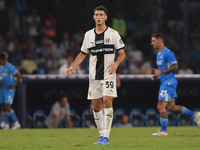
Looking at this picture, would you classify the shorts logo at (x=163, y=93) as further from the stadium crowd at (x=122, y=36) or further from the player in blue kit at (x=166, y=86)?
the stadium crowd at (x=122, y=36)

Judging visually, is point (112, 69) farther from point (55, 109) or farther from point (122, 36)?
point (122, 36)

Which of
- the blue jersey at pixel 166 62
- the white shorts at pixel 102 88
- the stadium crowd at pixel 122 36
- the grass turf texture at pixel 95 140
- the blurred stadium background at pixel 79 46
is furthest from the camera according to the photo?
the stadium crowd at pixel 122 36

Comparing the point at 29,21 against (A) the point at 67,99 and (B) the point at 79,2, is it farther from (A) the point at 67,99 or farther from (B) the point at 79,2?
(A) the point at 67,99

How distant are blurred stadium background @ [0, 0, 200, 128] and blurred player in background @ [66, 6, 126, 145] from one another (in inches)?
207

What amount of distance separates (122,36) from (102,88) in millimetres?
10447

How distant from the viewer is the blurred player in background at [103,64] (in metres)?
6.12

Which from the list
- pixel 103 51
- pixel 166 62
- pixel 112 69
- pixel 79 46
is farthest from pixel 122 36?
pixel 112 69

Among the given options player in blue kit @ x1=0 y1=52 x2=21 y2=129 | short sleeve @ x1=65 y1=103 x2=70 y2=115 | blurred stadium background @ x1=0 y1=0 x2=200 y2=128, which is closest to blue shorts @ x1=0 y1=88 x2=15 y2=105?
player in blue kit @ x1=0 y1=52 x2=21 y2=129

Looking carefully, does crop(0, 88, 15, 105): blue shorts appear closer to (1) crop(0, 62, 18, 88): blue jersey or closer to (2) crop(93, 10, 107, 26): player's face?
(1) crop(0, 62, 18, 88): blue jersey

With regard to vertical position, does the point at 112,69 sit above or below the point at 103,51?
below

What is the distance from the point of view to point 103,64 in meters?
6.23

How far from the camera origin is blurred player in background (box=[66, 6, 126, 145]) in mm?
6121

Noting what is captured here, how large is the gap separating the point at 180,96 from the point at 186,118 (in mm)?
914

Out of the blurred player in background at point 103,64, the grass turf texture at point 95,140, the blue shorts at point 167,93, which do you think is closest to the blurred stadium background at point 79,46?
the blue shorts at point 167,93
